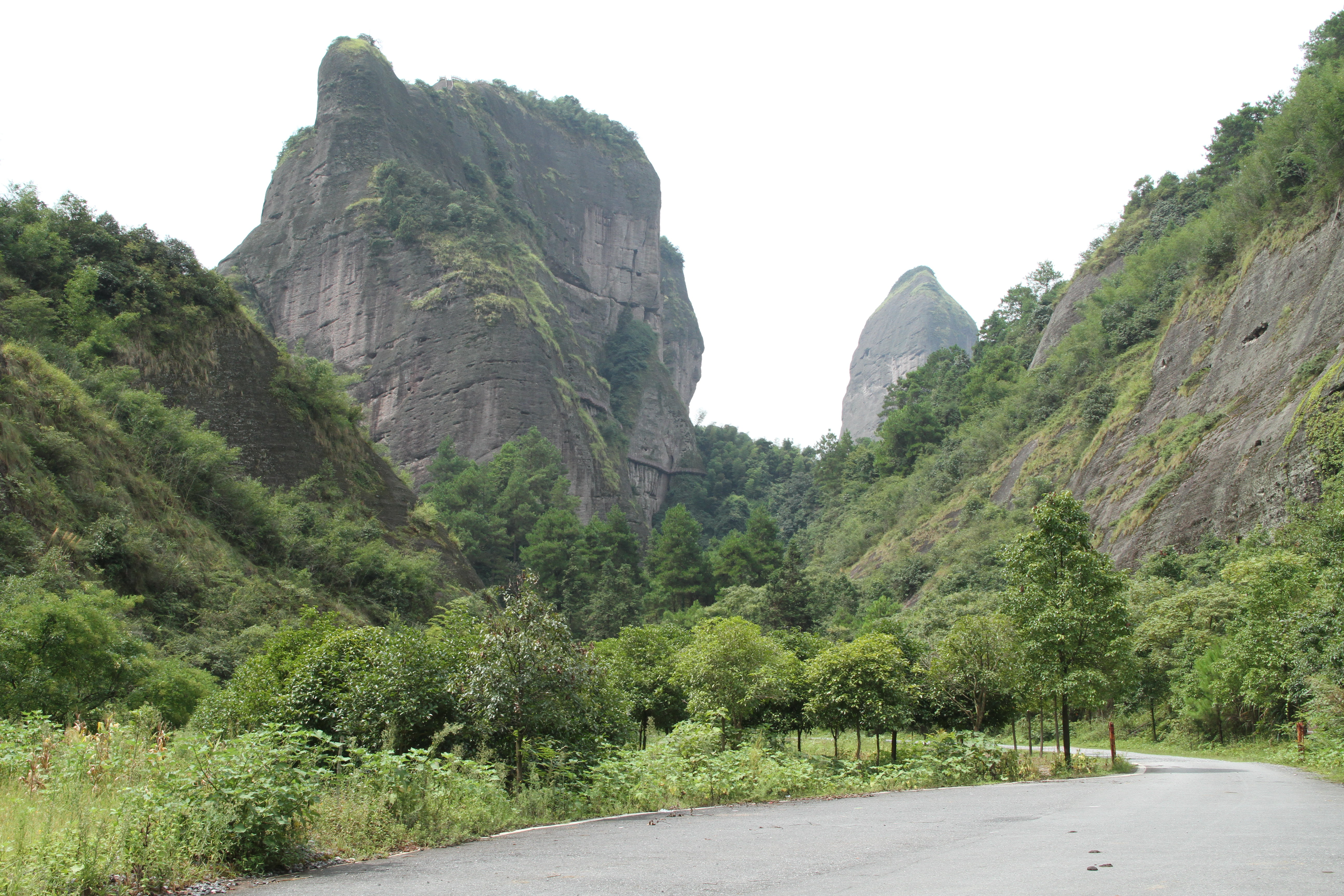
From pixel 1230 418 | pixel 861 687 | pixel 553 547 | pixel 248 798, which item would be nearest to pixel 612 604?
pixel 553 547

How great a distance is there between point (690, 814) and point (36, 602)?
12663 millimetres

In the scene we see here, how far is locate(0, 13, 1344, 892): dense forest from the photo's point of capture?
947 cm

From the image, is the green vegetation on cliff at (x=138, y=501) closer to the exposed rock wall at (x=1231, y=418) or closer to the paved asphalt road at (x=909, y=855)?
the paved asphalt road at (x=909, y=855)

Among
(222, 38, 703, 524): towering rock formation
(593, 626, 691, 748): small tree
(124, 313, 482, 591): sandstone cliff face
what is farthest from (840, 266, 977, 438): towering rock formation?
(593, 626, 691, 748): small tree

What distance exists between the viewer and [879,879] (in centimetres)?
636

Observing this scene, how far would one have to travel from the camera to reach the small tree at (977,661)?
923 inches

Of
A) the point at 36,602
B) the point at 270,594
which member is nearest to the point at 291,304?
the point at 270,594

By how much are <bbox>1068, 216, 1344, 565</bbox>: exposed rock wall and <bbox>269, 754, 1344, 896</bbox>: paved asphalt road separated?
22.1 metres

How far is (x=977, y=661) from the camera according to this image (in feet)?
79.6

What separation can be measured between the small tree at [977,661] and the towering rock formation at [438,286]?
56.6 meters

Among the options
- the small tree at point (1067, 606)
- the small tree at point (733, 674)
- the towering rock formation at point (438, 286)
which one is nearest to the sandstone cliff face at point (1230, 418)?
the small tree at point (1067, 606)

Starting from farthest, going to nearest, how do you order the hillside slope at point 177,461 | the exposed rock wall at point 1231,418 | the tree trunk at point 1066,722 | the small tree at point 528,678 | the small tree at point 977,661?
the exposed rock wall at point 1231,418 → the hillside slope at point 177,461 → the small tree at point 977,661 → the tree trunk at point 1066,722 → the small tree at point 528,678

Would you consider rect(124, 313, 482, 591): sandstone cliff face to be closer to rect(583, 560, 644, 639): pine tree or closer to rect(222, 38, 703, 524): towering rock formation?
rect(583, 560, 644, 639): pine tree

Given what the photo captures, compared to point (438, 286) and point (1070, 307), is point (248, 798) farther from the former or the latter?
point (438, 286)
